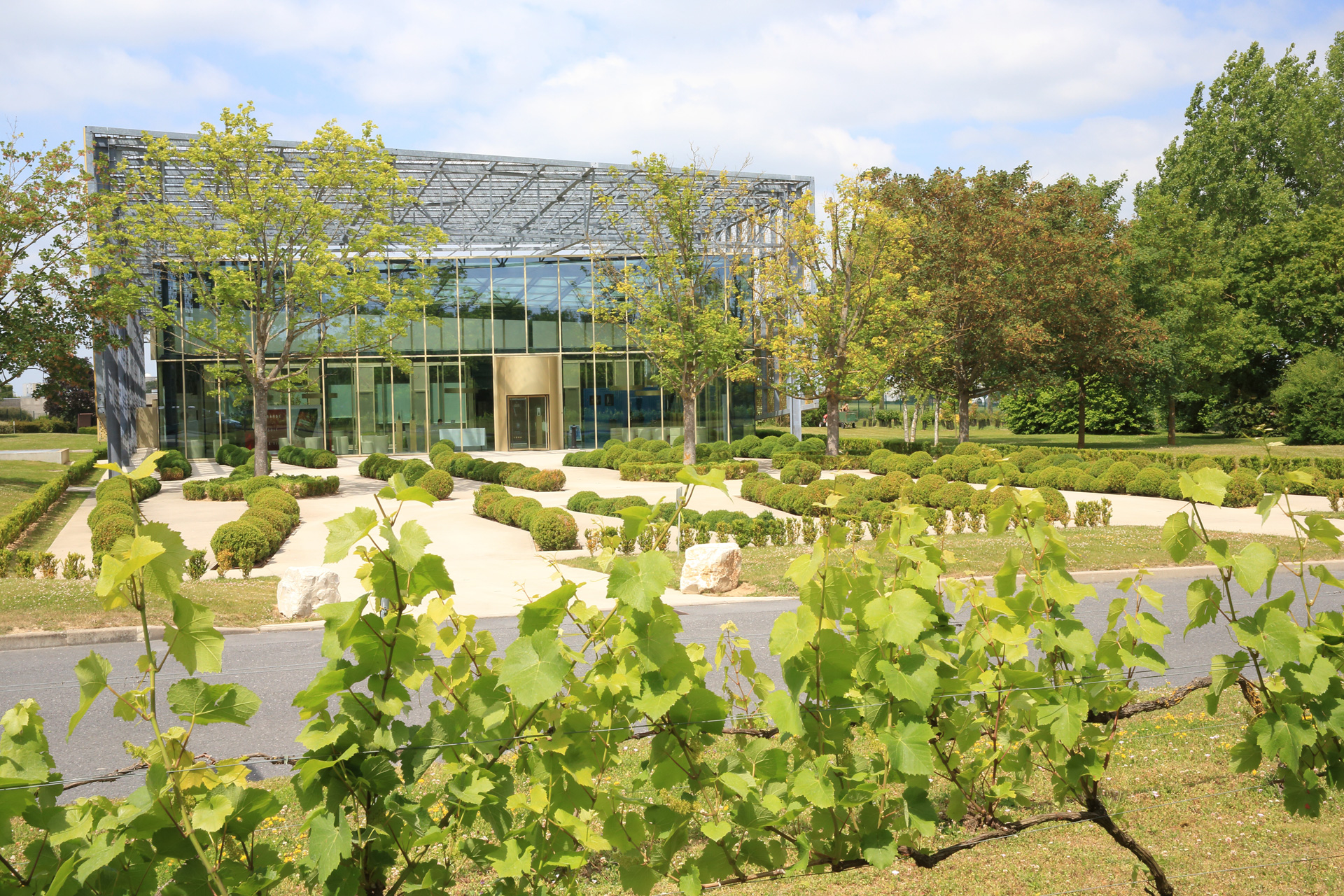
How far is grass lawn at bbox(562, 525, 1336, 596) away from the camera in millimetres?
10797

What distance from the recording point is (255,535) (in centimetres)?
1196

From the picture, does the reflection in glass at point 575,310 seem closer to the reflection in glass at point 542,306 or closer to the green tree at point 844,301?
the reflection in glass at point 542,306

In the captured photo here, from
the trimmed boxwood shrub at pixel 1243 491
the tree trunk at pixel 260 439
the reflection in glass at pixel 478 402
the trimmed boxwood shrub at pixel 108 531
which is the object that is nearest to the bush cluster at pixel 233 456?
the tree trunk at pixel 260 439

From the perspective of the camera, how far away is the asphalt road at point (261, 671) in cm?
548

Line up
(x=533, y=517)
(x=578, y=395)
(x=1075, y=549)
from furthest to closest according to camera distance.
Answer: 1. (x=578, y=395)
2. (x=533, y=517)
3. (x=1075, y=549)

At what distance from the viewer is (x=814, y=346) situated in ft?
97.7

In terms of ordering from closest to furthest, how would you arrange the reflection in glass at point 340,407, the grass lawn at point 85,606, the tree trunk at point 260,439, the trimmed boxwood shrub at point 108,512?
the grass lawn at point 85,606
the trimmed boxwood shrub at point 108,512
the tree trunk at point 260,439
the reflection in glass at point 340,407

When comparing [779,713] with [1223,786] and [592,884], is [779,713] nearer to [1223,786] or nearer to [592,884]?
[592,884]

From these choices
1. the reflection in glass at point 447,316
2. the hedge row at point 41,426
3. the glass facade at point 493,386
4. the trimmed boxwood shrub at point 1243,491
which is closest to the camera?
the trimmed boxwood shrub at point 1243,491

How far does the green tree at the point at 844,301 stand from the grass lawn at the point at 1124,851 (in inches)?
953

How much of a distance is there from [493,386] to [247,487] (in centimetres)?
1668

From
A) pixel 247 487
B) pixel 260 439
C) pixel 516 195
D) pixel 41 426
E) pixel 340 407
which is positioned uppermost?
pixel 516 195

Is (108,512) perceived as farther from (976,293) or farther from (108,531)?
(976,293)

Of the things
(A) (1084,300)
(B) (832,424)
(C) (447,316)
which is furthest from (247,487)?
(A) (1084,300)
